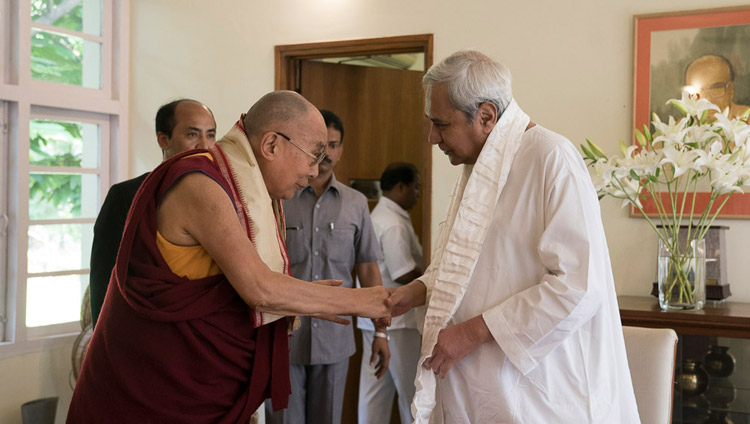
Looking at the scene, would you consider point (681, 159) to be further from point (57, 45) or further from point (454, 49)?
point (57, 45)

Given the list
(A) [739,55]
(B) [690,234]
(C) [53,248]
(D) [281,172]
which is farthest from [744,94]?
(C) [53,248]

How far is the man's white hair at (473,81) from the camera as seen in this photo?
1.76 metres

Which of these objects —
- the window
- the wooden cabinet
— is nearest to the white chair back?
the wooden cabinet

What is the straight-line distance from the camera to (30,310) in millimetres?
3865

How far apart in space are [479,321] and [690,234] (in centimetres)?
155

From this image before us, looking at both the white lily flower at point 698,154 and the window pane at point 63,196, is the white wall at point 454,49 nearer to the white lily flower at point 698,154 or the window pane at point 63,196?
the window pane at point 63,196

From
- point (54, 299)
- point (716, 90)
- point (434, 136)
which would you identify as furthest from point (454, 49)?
point (54, 299)

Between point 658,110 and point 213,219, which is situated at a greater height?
point 658,110

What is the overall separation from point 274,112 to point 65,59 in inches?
105

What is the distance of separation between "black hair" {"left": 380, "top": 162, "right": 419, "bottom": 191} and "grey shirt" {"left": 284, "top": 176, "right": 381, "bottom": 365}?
2.78 feet

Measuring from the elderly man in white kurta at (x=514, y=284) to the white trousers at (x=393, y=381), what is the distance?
1.84 metres

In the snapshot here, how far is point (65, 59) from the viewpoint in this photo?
4.01 m

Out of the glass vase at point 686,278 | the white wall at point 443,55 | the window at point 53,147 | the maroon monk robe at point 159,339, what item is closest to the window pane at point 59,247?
the window at point 53,147

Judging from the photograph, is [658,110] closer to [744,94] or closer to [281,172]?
[744,94]
